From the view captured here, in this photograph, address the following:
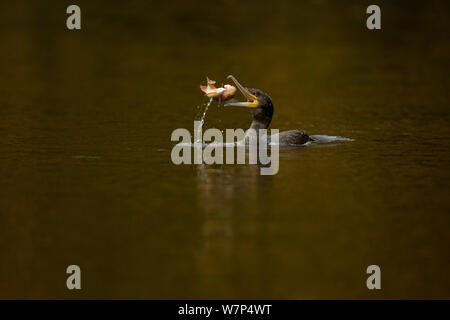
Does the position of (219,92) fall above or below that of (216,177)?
above

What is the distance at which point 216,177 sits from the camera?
1366cm

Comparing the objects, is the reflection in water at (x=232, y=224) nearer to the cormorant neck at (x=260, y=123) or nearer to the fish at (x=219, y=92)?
the fish at (x=219, y=92)

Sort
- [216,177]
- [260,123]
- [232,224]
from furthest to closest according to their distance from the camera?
[260,123] < [216,177] < [232,224]

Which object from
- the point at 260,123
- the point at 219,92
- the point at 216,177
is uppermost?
the point at 219,92

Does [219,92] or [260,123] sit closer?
[219,92]

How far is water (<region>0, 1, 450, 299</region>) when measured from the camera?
9.66 meters

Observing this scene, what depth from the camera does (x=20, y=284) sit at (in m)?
9.32

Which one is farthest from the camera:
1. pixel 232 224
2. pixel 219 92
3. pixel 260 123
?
pixel 260 123

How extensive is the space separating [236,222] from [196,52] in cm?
1687

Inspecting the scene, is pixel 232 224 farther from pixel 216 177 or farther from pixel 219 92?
pixel 219 92

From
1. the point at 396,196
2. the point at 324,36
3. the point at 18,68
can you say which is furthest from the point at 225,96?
the point at 324,36

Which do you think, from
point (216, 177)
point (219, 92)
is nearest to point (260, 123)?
point (219, 92)
